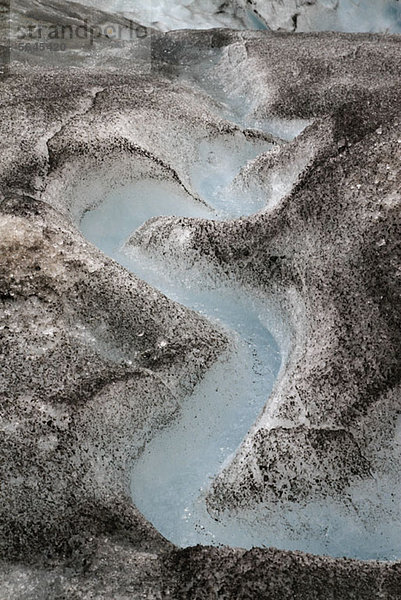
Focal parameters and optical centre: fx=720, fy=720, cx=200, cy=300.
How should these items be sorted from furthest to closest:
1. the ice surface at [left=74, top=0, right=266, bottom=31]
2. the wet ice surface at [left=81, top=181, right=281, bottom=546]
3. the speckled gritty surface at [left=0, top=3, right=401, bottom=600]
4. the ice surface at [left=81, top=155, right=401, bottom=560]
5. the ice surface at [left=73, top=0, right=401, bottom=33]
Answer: the ice surface at [left=74, top=0, right=266, bottom=31] → the ice surface at [left=73, top=0, right=401, bottom=33] → the wet ice surface at [left=81, top=181, right=281, bottom=546] → the ice surface at [left=81, top=155, right=401, bottom=560] → the speckled gritty surface at [left=0, top=3, right=401, bottom=600]

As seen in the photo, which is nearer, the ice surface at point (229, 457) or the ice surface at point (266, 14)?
the ice surface at point (229, 457)

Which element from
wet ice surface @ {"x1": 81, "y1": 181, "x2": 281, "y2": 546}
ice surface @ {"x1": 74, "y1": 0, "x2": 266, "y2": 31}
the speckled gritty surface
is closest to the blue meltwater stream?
wet ice surface @ {"x1": 81, "y1": 181, "x2": 281, "y2": 546}

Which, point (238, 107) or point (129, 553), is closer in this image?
point (129, 553)

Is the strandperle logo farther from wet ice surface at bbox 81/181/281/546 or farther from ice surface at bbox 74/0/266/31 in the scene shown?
wet ice surface at bbox 81/181/281/546

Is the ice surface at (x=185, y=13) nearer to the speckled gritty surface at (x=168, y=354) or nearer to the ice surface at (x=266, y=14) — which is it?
the ice surface at (x=266, y=14)

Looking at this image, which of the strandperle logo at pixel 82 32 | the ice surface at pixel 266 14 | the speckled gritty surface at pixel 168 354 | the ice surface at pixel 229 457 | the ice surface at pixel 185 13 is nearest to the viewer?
the speckled gritty surface at pixel 168 354

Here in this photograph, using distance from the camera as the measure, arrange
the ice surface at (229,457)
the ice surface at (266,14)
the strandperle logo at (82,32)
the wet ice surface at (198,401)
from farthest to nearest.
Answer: the ice surface at (266,14), the strandperle logo at (82,32), the wet ice surface at (198,401), the ice surface at (229,457)

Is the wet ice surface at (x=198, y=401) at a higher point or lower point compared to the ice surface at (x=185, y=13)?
lower

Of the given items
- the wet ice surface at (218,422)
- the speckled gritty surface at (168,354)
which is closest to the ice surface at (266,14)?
the speckled gritty surface at (168,354)

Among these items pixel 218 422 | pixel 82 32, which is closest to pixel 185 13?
pixel 82 32

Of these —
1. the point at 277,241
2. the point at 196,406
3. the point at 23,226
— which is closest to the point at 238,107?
the point at 277,241

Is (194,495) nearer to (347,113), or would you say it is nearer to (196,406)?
(196,406)
